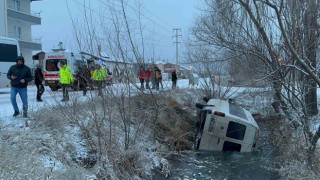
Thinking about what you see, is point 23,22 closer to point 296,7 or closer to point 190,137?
point 190,137

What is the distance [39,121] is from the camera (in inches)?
404

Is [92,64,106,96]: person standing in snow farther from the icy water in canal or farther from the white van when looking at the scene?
the white van

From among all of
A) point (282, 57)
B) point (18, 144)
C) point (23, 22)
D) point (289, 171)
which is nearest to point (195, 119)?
point (282, 57)

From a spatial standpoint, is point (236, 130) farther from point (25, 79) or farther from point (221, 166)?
point (25, 79)

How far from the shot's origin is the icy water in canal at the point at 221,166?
422 inches

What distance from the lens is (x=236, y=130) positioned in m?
13.3

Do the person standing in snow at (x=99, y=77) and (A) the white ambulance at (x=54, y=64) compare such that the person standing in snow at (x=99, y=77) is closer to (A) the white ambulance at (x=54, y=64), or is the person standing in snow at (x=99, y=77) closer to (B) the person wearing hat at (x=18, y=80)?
(B) the person wearing hat at (x=18, y=80)

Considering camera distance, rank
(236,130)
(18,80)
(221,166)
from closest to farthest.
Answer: (18,80) < (221,166) < (236,130)

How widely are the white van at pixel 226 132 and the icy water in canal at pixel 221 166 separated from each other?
268mm

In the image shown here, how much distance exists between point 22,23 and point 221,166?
124 ft

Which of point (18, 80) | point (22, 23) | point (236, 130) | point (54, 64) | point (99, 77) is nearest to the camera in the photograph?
point (99, 77)

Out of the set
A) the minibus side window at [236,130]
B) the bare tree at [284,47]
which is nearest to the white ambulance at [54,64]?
the bare tree at [284,47]

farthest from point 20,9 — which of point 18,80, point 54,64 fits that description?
point 18,80

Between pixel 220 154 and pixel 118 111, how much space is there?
4628mm
